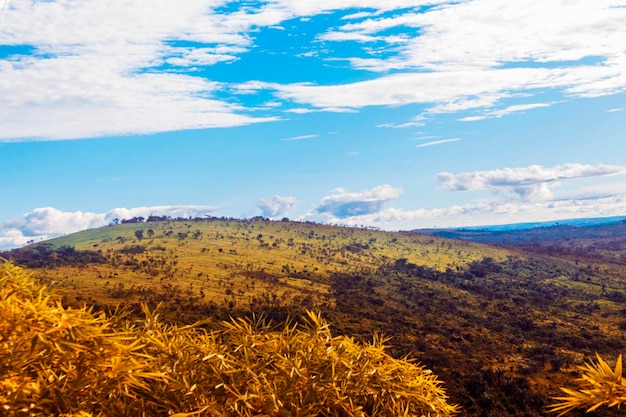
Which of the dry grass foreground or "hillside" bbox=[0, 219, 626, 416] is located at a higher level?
the dry grass foreground

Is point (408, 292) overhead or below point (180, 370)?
below

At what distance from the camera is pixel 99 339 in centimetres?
647

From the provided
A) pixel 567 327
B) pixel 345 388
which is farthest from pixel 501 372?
pixel 345 388

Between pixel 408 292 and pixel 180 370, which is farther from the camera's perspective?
pixel 408 292

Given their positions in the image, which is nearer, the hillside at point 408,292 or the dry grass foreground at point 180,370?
the dry grass foreground at point 180,370

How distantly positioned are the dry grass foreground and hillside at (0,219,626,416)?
45696 mm

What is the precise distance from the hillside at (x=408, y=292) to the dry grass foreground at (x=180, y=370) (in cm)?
4570

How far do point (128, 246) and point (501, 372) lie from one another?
118 metres

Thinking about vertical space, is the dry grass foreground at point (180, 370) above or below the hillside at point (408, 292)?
above

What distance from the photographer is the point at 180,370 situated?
7746 mm

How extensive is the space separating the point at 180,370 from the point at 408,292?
125178 millimetres

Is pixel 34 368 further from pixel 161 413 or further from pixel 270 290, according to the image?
pixel 270 290

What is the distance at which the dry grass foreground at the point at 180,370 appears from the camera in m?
6.30

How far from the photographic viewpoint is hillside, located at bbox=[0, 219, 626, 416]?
76.0 metres
